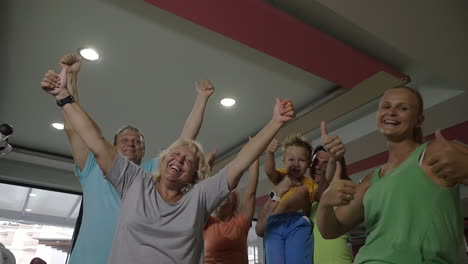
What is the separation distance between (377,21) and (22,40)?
278 centimetres

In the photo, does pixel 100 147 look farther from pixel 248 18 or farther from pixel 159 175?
pixel 248 18

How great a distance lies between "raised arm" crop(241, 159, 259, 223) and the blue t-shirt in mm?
745

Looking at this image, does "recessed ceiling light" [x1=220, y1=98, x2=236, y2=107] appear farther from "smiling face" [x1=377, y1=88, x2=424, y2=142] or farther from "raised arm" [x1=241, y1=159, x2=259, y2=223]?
"smiling face" [x1=377, y1=88, x2=424, y2=142]

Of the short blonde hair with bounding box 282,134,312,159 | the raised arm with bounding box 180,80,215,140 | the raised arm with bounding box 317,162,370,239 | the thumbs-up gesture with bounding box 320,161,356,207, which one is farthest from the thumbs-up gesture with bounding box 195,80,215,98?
the thumbs-up gesture with bounding box 320,161,356,207

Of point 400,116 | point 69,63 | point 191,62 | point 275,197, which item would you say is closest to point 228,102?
point 191,62

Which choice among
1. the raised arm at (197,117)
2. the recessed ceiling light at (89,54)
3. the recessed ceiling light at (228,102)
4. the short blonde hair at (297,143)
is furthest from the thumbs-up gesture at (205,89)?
the recessed ceiling light at (228,102)

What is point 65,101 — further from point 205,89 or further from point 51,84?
point 205,89

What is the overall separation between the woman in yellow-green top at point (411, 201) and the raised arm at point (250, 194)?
2.72 feet

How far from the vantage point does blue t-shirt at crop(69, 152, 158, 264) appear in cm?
127

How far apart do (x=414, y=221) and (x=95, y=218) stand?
106 cm

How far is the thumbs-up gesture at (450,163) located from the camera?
79cm

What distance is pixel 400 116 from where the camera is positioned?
3.49ft

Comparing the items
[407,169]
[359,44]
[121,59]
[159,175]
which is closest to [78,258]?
[159,175]

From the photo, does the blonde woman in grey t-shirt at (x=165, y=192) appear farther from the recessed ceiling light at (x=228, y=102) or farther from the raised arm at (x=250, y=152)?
the recessed ceiling light at (x=228, y=102)
